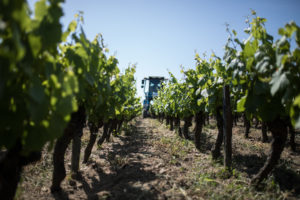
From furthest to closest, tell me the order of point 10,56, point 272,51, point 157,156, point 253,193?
point 157,156
point 253,193
point 272,51
point 10,56

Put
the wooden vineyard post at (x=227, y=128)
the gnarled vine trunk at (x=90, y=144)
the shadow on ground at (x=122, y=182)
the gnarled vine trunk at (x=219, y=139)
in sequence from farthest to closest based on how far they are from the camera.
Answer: the gnarled vine trunk at (x=219, y=139)
the gnarled vine trunk at (x=90, y=144)
the wooden vineyard post at (x=227, y=128)
the shadow on ground at (x=122, y=182)

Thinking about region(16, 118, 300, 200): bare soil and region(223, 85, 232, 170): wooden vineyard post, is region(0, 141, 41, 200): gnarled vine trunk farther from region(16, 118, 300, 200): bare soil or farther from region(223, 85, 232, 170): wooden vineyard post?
region(223, 85, 232, 170): wooden vineyard post

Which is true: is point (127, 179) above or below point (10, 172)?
below

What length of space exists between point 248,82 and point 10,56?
2888 millimetres

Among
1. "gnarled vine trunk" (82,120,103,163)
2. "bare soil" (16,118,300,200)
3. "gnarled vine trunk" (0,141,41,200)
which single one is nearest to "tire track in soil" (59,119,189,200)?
"bare soil" (16,118,300,200)

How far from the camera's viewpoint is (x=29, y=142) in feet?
4.91

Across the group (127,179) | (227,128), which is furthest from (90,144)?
(227,128)

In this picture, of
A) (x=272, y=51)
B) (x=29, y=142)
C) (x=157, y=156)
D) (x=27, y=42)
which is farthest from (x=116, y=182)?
(x=272, y=51)

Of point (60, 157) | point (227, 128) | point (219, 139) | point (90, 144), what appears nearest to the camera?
point (60, 157)

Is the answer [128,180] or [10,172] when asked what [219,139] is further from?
[10,172]

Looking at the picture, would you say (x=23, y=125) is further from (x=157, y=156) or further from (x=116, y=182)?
(x=157, y=156)

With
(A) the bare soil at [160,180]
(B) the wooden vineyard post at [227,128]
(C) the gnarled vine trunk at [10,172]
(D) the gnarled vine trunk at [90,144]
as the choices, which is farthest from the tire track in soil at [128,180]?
(C) the gnarled vine trunk at [10,172]

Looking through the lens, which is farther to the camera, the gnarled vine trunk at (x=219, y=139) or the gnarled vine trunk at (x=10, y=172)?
the gnarled vine trunk at (x=219, y=139)

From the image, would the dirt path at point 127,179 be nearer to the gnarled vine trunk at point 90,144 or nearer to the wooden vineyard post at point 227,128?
the gnarled vine trunk at point 90,144
